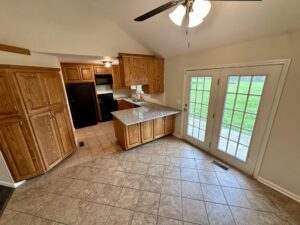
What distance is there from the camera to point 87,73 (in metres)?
4.41

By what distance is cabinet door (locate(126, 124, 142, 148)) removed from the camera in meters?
2.82

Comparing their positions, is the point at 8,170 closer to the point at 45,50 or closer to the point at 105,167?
the point at 105,167

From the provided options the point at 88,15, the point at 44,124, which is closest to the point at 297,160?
the point at 44,124

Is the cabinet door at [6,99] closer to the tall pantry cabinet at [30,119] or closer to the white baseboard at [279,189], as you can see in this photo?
the tall pantry cabinet at [30,119]

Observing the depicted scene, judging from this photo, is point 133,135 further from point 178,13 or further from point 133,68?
point 178,13

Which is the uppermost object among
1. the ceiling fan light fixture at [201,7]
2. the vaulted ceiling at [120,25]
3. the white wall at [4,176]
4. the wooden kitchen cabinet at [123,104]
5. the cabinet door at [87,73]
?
the vaulted ceiling at [120,25]

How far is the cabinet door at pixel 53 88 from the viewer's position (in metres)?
2.25

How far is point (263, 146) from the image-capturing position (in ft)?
6.41

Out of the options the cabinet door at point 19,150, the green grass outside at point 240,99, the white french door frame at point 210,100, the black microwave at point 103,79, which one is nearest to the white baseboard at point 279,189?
the green grass outside at point 240,99

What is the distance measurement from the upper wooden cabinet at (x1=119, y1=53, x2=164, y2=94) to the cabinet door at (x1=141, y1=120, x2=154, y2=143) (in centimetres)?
95

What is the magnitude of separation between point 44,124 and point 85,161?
3.46ft

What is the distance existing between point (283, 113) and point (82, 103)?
4913mm

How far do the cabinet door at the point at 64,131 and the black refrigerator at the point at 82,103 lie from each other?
5.63ft

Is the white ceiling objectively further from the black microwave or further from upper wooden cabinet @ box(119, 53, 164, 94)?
the black microwave
